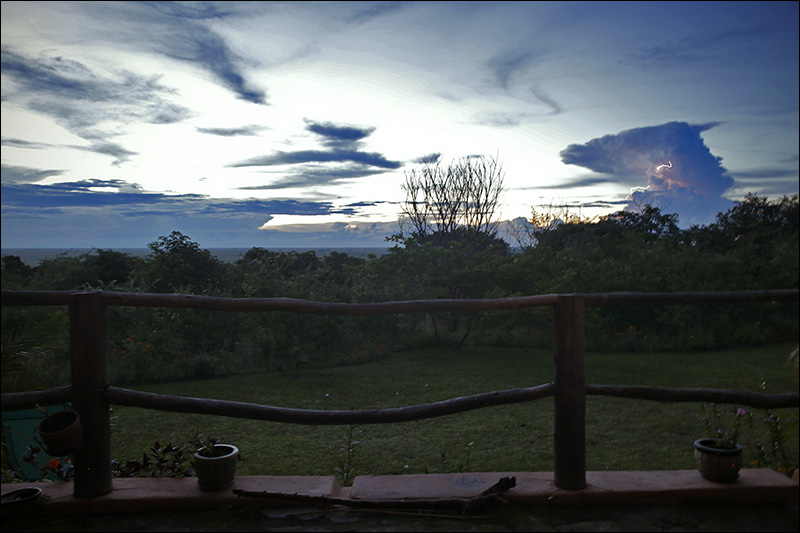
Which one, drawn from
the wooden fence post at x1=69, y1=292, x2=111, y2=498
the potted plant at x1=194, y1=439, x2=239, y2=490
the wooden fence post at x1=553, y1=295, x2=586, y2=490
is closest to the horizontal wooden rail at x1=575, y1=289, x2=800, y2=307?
the wooden fence post at x1=553, y1=295, x2=586, y2=490

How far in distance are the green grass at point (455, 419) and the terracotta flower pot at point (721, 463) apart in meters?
1.27

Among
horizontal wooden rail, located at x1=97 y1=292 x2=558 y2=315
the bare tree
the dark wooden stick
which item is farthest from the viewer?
the bare tree

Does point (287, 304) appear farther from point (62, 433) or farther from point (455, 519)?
point (455, 519)

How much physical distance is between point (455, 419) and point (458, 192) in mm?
11750

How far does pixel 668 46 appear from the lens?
586cm

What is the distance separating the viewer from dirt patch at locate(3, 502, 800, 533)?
2119 millimetres

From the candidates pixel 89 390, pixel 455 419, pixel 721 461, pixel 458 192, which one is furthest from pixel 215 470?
pixel 458 192

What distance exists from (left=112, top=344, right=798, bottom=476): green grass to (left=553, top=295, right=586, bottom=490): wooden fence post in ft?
2.31

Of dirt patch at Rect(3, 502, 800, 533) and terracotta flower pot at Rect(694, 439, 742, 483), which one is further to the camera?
terracotta flower pot at Rect(694, 439, 742, 483)

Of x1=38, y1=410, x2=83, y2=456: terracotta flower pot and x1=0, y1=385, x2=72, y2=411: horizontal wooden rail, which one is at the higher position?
x1=0, y1=385, x2=72, y2=411: horizontal wooden rail

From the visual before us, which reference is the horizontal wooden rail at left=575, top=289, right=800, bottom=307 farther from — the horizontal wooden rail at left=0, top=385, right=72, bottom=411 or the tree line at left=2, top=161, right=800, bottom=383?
the tree line at left=2, top=161, right=800, bottom=383

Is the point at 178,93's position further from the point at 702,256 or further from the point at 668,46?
the point at 702,256

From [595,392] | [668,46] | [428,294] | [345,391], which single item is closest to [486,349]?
[428,294]

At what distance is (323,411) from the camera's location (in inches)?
93.2
